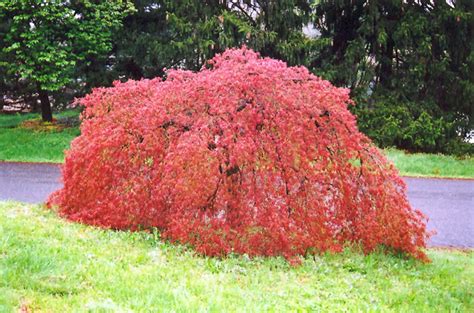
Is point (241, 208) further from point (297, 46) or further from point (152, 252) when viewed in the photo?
point (297, 46)

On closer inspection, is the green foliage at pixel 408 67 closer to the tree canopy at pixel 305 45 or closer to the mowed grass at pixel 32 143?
the tree canopy at pixel 305 45

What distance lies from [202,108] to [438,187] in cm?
846

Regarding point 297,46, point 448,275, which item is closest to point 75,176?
point 448,275

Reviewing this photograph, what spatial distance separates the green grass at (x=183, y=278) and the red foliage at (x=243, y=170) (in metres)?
0.33

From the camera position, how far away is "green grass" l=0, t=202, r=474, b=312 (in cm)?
472

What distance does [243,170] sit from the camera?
Result: 6.87 meters

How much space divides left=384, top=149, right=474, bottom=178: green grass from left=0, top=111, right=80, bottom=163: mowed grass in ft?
33.7

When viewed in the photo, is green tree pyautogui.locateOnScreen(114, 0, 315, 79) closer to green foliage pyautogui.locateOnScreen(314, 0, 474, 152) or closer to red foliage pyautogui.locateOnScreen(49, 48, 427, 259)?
green foliage pyautogui.locateOnScreen(314, 0, 474, 152)

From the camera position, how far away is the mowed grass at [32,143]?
1654cm

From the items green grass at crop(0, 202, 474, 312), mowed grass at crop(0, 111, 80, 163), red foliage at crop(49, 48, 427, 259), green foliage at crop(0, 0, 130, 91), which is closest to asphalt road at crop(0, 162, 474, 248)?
mowed grass at crop(0, 111, 80, 163)

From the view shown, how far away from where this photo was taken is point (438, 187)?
13508 millimetres

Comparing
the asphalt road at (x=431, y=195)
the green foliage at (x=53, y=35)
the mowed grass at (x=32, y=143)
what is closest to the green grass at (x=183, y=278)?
the asphalt road at (x=431, y=195)

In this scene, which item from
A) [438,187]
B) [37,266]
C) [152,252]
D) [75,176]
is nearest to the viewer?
[37,266]

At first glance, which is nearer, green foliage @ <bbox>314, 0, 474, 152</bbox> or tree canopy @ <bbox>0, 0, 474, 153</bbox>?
tree canopy @ <bbox>0, 0, 474, 153</bbox>
